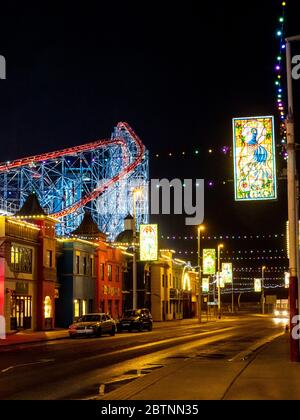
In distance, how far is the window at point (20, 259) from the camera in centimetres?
4425

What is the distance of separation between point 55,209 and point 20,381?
62340 millimetres

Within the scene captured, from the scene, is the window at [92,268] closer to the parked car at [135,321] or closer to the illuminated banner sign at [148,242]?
the illuminated banner sign at [148,242]

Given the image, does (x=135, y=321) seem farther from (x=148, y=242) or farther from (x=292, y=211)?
(x=292, y=211)

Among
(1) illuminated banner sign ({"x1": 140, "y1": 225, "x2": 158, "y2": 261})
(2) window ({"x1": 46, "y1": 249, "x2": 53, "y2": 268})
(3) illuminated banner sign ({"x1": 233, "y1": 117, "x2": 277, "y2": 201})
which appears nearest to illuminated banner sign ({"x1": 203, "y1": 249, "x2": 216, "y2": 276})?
(1) illuminated banner sign ({"x1": 140, "y1": 225, "x2": 158, "y2": 261})

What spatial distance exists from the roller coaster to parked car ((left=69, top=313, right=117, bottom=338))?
30969 mm

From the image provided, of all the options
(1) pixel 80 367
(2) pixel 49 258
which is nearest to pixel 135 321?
(2) pixel 49 258

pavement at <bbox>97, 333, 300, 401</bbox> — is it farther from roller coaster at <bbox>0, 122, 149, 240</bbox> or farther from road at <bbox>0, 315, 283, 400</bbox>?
roller coaster at <bbox>0, 122, 149, 240</bbox>

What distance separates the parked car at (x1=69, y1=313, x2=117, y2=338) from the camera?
39500mm

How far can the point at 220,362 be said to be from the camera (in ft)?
66.5

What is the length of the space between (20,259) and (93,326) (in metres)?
8.40

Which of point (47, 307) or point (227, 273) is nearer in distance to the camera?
point (47, 307)

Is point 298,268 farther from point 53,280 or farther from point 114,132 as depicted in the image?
point 114,132

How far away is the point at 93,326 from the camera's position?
131ft
